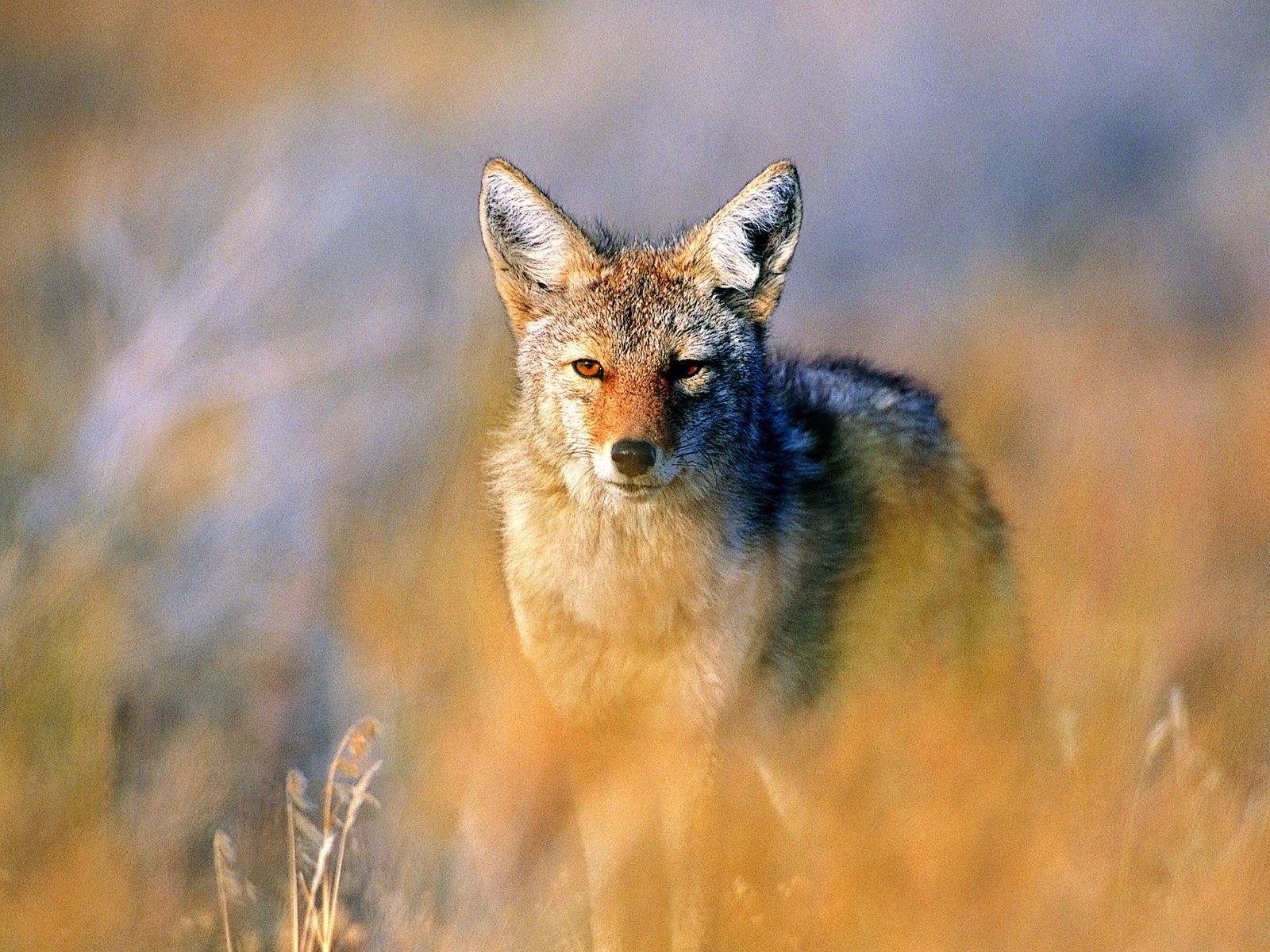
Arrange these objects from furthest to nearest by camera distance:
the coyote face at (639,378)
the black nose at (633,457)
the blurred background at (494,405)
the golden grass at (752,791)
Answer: the blurred background at (494,405) → the coyote face at (639,378) → the black nose at (633,457) → the golden grass at (752,791)

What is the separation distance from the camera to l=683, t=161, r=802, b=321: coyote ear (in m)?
4.23

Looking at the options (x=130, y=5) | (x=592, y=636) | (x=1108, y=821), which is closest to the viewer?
(x=1108, y=821)

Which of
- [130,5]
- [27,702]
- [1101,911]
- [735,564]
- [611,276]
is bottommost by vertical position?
[1101,911]

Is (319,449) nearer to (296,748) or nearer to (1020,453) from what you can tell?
(296,748)

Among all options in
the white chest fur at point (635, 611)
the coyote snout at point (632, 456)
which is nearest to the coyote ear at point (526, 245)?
the white chest fur at point (635, 611)

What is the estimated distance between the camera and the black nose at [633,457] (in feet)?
12.1

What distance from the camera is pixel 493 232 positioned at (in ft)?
14.1

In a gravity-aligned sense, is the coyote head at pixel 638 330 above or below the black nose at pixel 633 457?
above

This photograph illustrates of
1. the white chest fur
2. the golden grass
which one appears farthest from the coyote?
the golden grass

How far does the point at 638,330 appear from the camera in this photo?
407cm

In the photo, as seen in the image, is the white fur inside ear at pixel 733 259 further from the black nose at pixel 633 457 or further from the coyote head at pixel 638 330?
the black nose at pixel 633 457

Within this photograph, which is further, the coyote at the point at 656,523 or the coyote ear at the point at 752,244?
the coyote ear at the point at 752,244

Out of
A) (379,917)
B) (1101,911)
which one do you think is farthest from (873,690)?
(379,917)

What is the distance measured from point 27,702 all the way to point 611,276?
2350 millimetres
